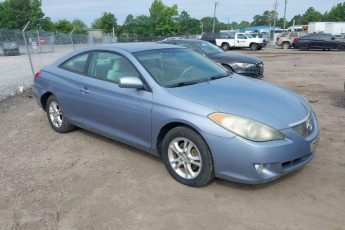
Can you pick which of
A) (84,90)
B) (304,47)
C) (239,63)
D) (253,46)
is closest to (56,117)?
(84,90)

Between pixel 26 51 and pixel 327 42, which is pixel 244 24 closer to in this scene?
pixel 327 42

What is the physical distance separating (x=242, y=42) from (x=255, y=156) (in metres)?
31.7

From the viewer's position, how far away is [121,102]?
4.64m

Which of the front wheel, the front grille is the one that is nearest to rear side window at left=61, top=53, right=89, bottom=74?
the front grille

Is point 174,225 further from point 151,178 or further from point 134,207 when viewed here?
point 151,178

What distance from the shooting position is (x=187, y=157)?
13.4 feet

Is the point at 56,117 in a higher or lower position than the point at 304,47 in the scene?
higher

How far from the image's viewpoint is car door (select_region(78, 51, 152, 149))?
14.6ft

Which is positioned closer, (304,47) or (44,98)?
(44,98)

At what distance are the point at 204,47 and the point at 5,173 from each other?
336 inches

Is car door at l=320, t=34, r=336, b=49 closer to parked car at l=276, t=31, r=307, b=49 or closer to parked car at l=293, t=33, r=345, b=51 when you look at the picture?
parked car at l=293, t=33, r=345, b=51

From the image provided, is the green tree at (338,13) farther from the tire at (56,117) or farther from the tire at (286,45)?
the tire at (56,117)

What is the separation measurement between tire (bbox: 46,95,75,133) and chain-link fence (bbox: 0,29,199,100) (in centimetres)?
512

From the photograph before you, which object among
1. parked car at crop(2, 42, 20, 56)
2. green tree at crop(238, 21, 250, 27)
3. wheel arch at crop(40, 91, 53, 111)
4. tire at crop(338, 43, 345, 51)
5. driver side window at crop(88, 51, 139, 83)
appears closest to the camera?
driver side window at crop(88, 51, 139, 83)
